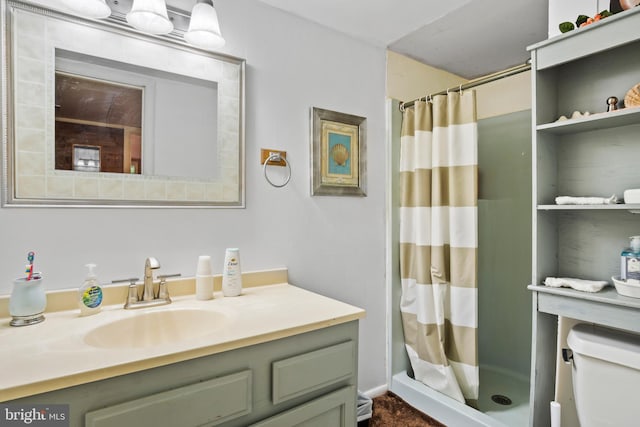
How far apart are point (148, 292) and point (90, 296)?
18 cm

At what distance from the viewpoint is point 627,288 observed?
112 cm

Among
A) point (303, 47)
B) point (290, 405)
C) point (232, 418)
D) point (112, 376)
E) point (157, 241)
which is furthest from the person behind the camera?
point (303, 47)

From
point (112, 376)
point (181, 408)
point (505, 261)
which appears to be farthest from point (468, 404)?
point (112, 376)

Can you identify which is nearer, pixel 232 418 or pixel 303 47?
pixel 232 418

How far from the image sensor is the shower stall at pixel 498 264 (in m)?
2.05

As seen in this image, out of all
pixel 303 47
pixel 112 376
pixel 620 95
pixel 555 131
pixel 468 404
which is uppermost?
pixel 303 47

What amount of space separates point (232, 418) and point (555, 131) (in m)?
1.58

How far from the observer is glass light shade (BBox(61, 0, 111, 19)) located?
3.58 ft

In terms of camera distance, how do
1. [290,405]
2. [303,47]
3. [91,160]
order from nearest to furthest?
1. [290,405]
2. [91,160]
3. [303,47]

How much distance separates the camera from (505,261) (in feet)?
7.29

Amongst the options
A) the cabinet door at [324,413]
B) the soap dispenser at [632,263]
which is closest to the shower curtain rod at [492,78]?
the soap dispenser at [632,263]

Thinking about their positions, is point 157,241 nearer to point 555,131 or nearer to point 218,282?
point 218,282

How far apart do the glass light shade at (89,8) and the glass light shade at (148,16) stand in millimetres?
74

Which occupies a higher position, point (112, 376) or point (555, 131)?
point (555, 131)
